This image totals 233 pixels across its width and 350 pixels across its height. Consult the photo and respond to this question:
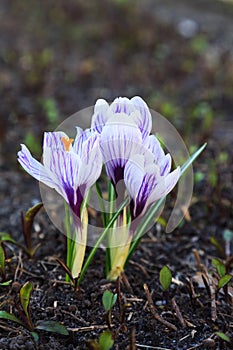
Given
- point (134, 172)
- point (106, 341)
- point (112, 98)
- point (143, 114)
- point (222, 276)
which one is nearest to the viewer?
point (106, 341)

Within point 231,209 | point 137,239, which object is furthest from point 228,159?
point 137,239

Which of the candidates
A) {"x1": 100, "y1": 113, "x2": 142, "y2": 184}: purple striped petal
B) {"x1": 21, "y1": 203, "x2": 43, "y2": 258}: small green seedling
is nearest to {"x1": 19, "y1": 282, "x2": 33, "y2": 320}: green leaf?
{"x1": 21, "y1": 203, "x2": 43, "y2": 258}: small green seedling

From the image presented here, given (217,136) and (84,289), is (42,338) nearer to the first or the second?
(84,289)

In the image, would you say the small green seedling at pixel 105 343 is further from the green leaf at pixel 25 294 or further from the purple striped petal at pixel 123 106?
the purple striped petal at pixel 123 106

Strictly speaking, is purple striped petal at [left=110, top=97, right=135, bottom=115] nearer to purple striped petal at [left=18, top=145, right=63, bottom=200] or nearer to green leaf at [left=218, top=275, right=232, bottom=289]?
purple striped petal at [left=18, top=145, right=63, bottom=200]

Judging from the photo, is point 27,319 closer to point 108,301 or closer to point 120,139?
point 108,301

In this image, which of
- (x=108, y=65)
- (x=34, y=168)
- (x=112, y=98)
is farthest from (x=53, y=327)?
(x=108, y=65)
